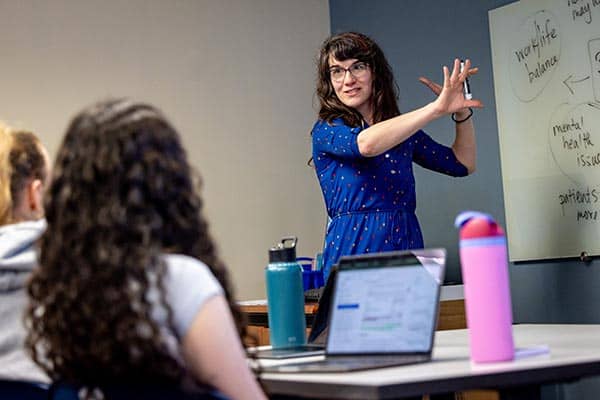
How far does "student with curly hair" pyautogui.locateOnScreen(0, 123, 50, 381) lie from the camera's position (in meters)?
1.65

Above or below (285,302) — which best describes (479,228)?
above

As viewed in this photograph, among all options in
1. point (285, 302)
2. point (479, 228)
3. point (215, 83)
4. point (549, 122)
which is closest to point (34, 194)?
point (285, 302)

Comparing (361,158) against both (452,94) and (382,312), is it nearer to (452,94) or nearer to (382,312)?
(452,94)

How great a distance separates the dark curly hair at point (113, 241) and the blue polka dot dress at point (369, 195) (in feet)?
5.78

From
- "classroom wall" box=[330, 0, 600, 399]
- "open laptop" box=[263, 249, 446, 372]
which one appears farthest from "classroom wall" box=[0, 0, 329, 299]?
"open laptop" box=[263, 249, 446, 372]

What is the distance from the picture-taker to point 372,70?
318 centimetres

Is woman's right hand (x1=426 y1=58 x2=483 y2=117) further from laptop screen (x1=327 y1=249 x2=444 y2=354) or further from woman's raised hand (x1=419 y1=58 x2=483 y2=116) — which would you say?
laptop screen (x1=327 y1=249 x2=444 y2=354)

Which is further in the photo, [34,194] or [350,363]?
[34,194]

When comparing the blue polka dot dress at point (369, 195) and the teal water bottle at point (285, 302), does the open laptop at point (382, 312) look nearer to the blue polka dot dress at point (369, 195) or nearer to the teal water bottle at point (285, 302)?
the teal water bottle at point (285, 302)

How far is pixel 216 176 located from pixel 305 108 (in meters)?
0.58

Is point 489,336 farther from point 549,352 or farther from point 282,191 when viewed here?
point 282,191

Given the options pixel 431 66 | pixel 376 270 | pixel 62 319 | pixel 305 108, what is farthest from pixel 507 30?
pixel 62 319

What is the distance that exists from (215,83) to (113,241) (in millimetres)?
3310

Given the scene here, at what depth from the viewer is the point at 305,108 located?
189 inches
